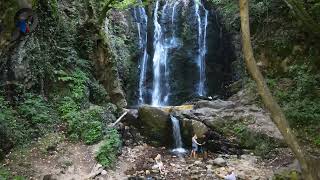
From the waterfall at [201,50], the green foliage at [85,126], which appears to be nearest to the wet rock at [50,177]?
the green foliage at [85,126]

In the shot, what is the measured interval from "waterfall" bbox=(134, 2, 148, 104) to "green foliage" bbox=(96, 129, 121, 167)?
908 cm

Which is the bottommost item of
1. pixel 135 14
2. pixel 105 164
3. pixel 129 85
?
pixel 105 164

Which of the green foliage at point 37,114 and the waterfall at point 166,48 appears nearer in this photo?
the green foliage at point 37,114


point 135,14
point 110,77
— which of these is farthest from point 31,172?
point 135,14

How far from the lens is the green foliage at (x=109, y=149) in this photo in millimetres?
11878

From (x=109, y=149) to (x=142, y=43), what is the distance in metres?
12.7

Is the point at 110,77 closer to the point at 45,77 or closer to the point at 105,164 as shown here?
the point at 45,77

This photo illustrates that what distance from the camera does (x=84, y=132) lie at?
12852 mm

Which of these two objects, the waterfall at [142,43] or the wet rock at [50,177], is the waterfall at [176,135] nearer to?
the wet rock at [50,177]

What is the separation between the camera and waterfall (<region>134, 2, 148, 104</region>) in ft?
75.2

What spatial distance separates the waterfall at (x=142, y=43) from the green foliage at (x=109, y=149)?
9084 mm

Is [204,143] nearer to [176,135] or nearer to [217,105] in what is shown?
[176,135]

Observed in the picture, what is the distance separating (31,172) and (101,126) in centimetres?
368

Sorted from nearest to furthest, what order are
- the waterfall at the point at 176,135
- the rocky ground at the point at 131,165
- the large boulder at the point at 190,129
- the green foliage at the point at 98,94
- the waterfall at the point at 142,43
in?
the rocky ground at the point at 131,165
the large boulder at the point at 190,129
the waterfall at the point at 176,135
the green foliage at the point at 98,94
the waterfall at the point at 142,43
